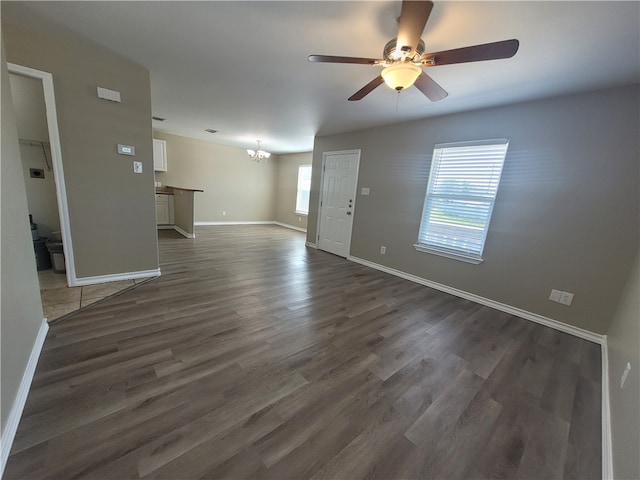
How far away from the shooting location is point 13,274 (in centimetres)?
129

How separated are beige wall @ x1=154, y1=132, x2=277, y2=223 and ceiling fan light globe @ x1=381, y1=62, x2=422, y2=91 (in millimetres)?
6473

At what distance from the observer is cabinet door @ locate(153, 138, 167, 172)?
6059 mm

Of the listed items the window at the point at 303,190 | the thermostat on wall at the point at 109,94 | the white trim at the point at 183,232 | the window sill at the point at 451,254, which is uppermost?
the thermostat on wall at the point at 109,94

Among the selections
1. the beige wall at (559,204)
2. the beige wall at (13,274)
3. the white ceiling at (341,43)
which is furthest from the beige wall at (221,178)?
the beige wall at (559,204)

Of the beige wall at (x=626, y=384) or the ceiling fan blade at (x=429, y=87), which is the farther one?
the ceiling fan blade at (x=429, y=87)

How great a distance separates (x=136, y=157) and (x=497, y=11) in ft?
11.4

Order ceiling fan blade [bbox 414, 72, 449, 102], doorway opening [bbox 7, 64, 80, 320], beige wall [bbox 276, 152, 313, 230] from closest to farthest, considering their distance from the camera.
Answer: ceiling fan blade [bbox 414, 72, 449, 102] < doorway opening [bbox 7, 64, 80, 320] < beige wall [bbox 276, 152, 313, 230]

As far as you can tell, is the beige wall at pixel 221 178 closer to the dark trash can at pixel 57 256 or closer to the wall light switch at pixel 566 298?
the dark trash can at pixel 57 256

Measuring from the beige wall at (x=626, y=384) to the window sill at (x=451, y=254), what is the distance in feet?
3.93

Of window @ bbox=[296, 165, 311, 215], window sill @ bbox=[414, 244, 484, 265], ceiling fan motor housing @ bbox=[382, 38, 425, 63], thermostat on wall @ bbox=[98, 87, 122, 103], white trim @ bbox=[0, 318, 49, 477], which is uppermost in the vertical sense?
ceiling fan motor housing @ bbox=[382, 38, 425, 63]

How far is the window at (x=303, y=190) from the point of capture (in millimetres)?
7367

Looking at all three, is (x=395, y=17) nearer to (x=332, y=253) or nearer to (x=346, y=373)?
(x=346, y=373)

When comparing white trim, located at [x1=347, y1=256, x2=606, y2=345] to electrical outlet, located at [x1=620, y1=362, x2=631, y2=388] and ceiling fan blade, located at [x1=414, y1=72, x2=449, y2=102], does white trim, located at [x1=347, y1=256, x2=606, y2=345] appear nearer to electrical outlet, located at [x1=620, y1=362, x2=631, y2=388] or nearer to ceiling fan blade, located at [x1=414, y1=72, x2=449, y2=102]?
electrical outlet, located at [x1=620, y1=362, x2=631, y2=388]

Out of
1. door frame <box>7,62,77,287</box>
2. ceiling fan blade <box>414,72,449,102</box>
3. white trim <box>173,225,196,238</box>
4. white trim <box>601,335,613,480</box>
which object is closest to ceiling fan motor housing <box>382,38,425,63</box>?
ceiling fan blade <box>414,72,449,102</box>
